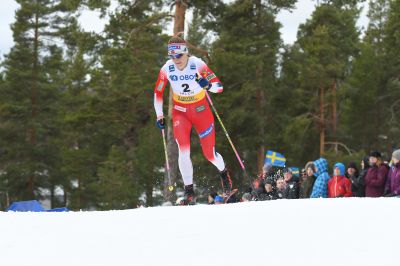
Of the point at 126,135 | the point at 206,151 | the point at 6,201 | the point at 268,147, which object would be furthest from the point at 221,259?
the point at 6,201

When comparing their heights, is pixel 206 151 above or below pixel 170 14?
below

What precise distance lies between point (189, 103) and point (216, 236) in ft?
14.6

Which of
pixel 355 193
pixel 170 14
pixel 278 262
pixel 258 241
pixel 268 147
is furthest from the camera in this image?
pixel 268 147

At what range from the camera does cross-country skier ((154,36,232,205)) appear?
354 inches

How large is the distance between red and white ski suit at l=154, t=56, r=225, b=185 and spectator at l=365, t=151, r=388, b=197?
2.40 m

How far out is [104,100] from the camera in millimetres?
32188

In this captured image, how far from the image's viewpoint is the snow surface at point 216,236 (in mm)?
4391

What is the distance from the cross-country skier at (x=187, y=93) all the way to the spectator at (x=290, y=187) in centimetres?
126

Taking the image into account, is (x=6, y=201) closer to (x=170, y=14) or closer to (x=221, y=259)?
(x=170, y=14)

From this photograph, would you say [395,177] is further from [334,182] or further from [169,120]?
[169,120]

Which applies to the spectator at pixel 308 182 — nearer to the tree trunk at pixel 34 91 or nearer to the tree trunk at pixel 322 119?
the tree trunk at pixel 322 119

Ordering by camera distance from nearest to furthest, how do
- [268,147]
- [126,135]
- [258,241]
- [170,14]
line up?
[258,241], [170,14], [268,147], [126,135]

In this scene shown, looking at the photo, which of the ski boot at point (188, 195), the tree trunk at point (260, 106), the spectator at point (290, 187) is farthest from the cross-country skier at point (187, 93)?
the tree trunk at point (260, 106)

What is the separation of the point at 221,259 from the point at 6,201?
3560cm
